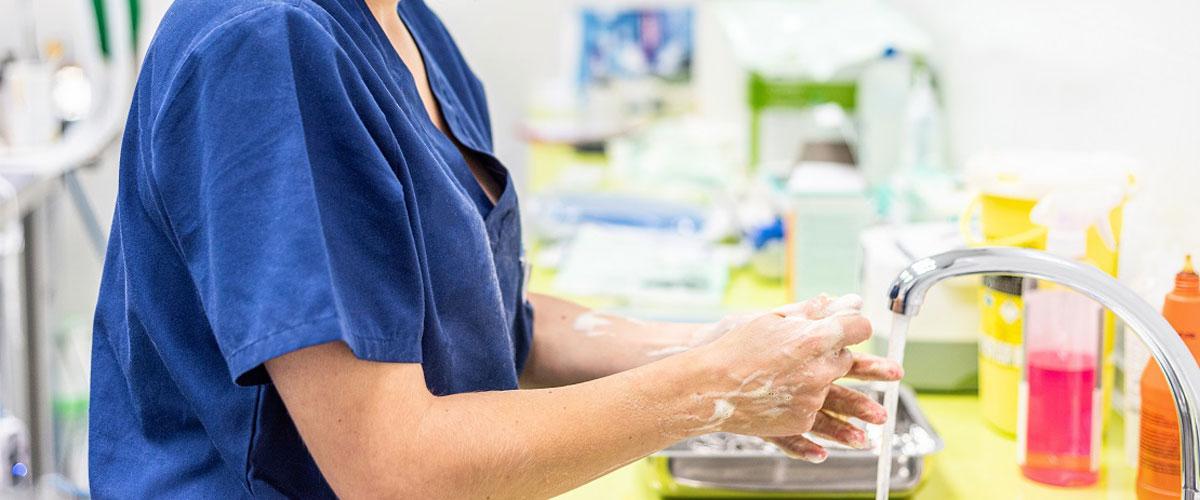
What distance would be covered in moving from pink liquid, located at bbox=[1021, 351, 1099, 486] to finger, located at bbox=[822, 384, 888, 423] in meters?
0.28

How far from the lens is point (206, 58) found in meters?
0.86

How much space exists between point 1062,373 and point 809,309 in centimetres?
40

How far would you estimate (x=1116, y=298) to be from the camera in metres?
0.98

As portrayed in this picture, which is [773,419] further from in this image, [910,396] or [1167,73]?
[1167,73]

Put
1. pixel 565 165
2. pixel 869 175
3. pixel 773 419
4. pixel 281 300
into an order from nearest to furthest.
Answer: pixel 281 300
pixel 773 419
pixel 869 175
pixel 565 165

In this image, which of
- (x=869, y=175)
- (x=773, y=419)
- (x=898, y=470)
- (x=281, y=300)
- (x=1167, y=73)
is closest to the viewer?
(x=281, y=300)

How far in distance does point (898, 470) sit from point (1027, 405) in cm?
19

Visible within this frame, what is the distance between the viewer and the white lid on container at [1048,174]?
4.85 ft

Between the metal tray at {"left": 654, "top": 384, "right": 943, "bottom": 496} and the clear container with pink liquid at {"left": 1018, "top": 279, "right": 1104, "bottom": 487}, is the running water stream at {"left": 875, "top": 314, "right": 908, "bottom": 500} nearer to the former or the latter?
the metal tray at {"left": 654, "top": 384, "right": 943, "bottom": 496}

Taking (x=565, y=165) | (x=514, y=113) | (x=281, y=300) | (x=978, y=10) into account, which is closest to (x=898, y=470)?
(x=281, y=300)

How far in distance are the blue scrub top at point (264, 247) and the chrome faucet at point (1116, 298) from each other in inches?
16.2

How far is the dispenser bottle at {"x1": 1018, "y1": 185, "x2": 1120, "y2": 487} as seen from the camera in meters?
1.39

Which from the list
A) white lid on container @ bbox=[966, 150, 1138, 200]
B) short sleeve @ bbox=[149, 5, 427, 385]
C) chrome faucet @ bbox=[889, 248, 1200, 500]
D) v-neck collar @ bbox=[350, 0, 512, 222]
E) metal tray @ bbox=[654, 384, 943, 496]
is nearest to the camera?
short sleeve @ bbox=[149, 5, 427, 385]

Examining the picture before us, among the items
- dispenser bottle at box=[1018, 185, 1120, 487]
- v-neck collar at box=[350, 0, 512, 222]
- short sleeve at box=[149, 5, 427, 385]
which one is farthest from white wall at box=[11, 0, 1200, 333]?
short sleeve at box=[149, 5, 427, 385]
